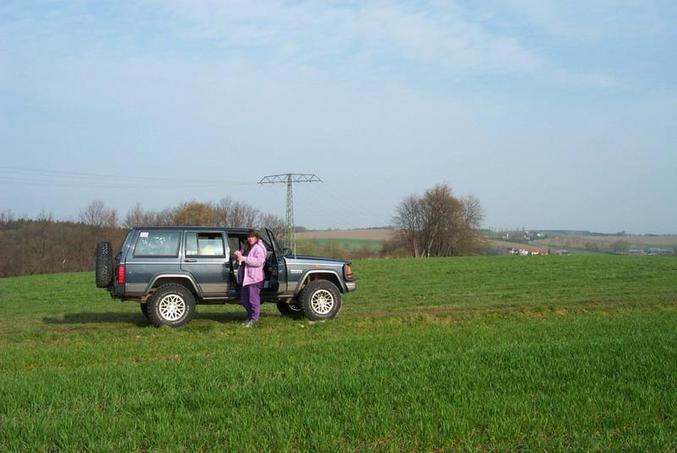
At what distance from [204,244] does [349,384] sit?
7.05 metres

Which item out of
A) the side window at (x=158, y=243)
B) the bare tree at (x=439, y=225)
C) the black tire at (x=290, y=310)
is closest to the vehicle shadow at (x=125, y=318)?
the black tire at (x=290, y=310)

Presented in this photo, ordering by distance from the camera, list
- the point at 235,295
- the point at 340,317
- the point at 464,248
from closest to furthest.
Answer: the point at 235,295, the point at 340,317, the point at 464,248

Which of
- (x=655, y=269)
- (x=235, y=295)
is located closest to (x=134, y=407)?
(x=235, y=295)

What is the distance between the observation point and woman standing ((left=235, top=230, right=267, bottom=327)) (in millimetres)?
12672

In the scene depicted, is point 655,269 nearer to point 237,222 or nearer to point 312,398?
point 312,398

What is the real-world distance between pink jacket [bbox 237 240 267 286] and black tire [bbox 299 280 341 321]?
1.12 meters

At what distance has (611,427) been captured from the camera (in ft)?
18.4

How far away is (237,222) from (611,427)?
201 ft

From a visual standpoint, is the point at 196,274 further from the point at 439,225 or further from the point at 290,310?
the point at 439,225

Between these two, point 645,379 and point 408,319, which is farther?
point 408,319

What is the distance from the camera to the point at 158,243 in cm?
1302

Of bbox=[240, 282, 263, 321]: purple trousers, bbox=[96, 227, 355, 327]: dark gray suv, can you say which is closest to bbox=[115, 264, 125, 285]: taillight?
bbox=[96, 227, 355, 327]: dark gray suv

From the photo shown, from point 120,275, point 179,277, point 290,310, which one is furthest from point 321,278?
point 120,275

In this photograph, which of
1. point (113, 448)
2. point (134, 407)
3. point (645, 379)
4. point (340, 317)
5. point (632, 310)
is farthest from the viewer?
→ point (632, 310)
